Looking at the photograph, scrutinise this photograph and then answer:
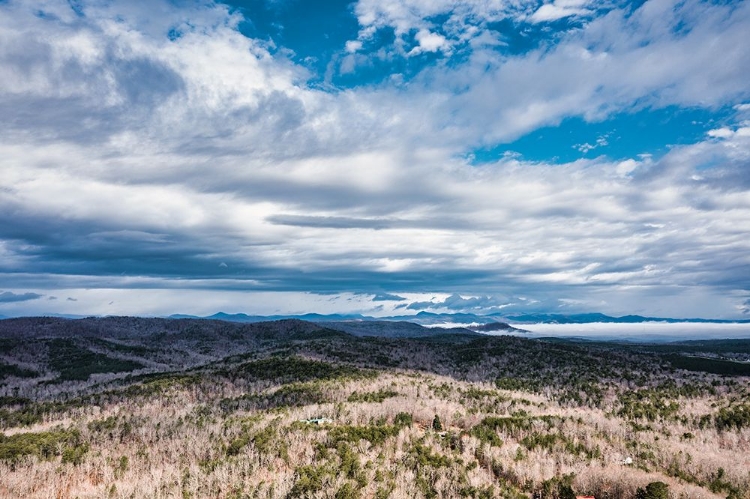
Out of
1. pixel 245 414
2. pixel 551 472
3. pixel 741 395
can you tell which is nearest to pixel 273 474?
pixel 551 472

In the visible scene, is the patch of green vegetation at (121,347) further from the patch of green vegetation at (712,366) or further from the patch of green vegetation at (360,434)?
the patch of green vegetation at (712,366)

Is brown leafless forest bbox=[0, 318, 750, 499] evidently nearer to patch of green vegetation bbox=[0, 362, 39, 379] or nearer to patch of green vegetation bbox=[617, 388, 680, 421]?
patch of green vegetation bbox=[617, 388, 680, 421]

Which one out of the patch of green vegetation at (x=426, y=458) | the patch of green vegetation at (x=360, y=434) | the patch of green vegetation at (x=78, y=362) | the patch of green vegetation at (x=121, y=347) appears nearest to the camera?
the patch of green vegetation at (x=426, y=458)

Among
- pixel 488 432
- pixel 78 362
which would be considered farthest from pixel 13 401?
pixel 488 432

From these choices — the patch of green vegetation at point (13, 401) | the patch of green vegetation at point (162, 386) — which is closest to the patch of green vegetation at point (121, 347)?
the patch of green vegetation at point (162, 386)

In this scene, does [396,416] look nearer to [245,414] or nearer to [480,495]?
[245,414]

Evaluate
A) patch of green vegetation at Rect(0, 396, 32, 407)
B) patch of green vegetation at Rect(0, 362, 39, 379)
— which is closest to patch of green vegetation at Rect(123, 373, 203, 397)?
patch of green vegetation at Rect(0, 396, 32, 407)
